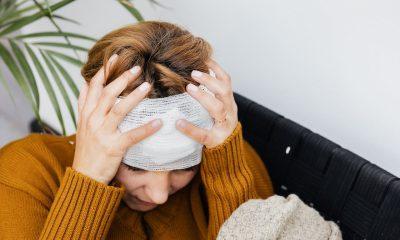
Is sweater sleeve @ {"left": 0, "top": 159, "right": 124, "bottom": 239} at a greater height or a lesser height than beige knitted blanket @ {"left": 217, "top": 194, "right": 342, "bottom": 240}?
lesser

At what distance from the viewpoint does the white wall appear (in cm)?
98

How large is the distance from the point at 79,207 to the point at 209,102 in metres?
0.31

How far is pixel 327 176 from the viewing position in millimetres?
1021

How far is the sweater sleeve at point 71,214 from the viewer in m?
0.89

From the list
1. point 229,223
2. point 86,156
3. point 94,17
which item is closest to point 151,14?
point 94,17

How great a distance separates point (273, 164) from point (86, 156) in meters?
0.47

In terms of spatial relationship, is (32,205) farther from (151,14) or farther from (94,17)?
(94,17)

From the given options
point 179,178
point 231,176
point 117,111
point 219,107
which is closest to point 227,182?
point 231,176

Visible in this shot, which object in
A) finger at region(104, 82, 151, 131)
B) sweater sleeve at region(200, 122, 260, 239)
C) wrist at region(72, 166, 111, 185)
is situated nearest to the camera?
finger at region(104, 82, 151, 131)

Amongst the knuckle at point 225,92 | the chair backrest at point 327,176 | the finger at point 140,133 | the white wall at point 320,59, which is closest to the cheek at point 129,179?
the finger at point 140,133

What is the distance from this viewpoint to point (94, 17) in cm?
168

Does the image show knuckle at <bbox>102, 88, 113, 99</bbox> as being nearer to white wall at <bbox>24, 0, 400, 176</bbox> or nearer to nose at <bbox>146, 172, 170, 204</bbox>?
nose at <bbox>146, 172, 170, 204</bbox>

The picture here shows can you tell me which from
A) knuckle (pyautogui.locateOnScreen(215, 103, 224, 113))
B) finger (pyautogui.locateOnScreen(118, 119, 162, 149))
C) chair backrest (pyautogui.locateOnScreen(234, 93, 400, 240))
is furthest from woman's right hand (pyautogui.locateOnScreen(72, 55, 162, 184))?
chair backrest (pyautogui.locateOnScreen(234, 93, 400, 240))

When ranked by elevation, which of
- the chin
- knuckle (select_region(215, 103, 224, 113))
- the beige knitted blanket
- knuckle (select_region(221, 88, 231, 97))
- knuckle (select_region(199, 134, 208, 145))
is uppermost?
knuckle (select_region(221, 88, 231, 97))
